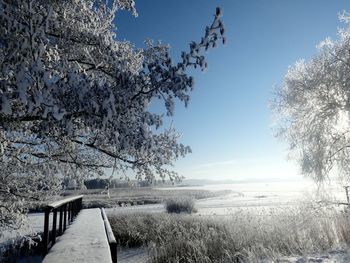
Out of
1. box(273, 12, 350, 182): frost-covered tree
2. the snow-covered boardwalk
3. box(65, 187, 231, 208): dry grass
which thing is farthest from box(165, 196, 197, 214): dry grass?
the snow-covered boardwalk

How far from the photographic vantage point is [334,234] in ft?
31.1

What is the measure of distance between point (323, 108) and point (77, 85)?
13405mm

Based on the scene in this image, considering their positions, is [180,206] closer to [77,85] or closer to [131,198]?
[77,85]

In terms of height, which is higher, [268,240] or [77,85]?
[77,85]

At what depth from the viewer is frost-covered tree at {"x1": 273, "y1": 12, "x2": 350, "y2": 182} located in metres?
14.4

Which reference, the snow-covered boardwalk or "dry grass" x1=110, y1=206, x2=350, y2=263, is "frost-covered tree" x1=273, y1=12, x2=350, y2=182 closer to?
"dry grass" x1=110, y1=206, x2=350, y2=263

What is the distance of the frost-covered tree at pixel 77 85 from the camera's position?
11.2 feet

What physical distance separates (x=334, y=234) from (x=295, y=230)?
3.26 ft

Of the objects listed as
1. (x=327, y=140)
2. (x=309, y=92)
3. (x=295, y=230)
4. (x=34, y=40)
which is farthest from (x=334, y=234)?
(x=34, y=40)

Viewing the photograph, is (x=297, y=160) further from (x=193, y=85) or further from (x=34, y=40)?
(x=34, y=40)

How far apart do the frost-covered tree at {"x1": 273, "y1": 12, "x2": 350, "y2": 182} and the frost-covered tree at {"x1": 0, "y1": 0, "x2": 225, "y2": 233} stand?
1047cm

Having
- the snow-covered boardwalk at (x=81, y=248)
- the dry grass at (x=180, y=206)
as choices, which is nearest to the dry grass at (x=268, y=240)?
the snow-covered boardwalk at (x=81, y=248)

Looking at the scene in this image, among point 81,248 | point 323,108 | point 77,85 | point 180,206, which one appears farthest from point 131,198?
point 77,85

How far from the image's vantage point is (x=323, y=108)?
15.1 m
